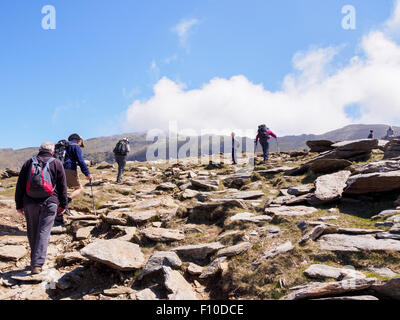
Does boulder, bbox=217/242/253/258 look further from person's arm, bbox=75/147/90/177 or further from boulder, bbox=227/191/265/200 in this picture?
person's arm, bbox=75/147/90/177

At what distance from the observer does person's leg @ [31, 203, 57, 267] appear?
22.2 ft

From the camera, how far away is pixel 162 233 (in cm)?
892

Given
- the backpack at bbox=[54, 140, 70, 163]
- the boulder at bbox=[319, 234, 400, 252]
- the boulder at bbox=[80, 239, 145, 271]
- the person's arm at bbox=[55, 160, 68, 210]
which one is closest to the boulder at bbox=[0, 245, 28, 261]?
the person's arm at bbox=[55, 160, 68, 210]

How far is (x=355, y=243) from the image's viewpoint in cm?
635

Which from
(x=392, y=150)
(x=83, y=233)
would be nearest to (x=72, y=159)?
(x=83, y=233)

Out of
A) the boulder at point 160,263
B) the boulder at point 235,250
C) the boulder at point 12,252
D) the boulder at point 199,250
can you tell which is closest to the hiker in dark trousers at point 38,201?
the boulder at point 12,252

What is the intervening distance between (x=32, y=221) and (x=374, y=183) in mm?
11809

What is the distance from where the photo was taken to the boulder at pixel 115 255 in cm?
665

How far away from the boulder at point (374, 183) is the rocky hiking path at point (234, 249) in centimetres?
3

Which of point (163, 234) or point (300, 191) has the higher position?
point (300, 191)

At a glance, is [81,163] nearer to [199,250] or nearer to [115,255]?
[115,255]

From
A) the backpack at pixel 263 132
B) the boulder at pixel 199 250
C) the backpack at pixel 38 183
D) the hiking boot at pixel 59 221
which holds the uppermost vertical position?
the backpack at pixel 263 132

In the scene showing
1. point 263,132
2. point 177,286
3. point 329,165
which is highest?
point 263,132

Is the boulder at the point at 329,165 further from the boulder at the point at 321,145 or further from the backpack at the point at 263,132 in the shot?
the boulder at the point at 321,145
